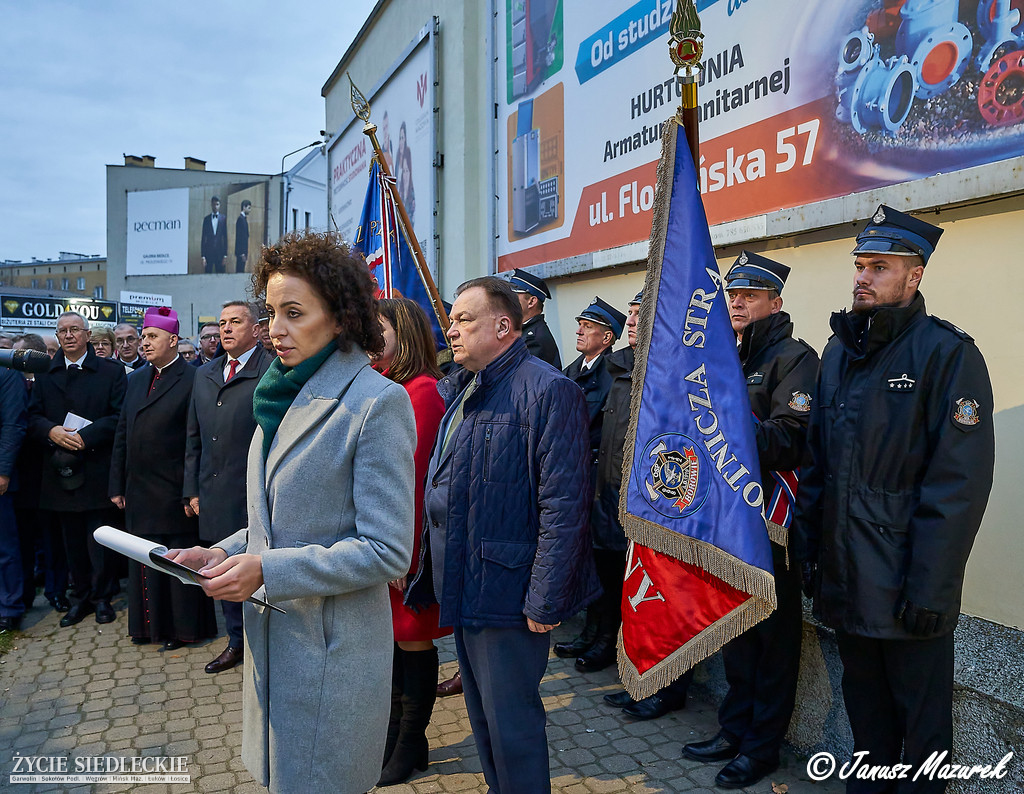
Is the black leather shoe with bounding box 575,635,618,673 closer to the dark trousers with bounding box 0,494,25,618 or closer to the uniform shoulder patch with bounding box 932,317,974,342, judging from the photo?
the uniform shoulder patch with bounding box 932,317,974,342

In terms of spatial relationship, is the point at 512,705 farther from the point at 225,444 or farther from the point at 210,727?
the point at 225,444

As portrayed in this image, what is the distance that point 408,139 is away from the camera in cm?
1047

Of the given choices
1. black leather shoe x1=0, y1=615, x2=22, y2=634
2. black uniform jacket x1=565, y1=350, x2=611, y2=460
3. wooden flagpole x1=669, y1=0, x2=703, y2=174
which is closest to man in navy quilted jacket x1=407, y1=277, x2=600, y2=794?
wooden flagpole x1=669, y1=0, x2=703, y2=174

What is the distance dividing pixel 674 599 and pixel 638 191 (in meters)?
4.05

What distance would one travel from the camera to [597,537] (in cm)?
429

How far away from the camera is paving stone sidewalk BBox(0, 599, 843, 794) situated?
3.28 metres

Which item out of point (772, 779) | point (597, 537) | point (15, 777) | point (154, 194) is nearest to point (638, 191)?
point (597, 537)

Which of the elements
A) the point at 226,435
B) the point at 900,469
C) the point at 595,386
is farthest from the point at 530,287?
the point at 900,469

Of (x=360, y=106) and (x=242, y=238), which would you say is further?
(x=242, y=238)

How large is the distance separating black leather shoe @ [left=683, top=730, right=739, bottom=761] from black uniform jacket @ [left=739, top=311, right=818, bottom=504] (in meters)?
1.16

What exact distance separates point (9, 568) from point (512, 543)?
15.5 ft
